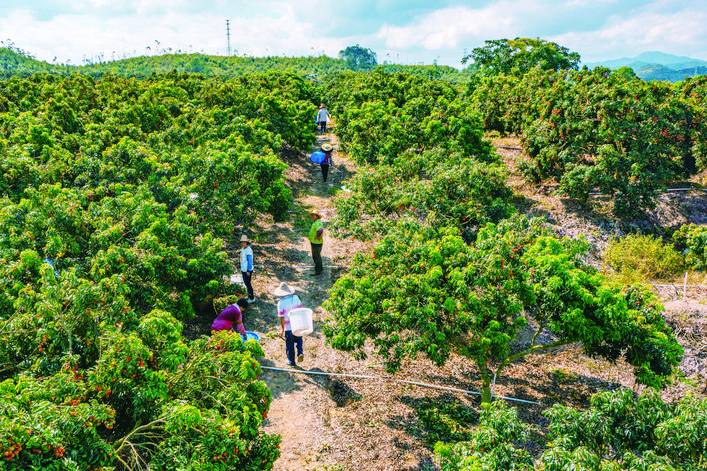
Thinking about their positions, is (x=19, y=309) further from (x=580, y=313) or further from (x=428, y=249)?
(x=580, y=313)

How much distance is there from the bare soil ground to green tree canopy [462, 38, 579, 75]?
23.0 metres

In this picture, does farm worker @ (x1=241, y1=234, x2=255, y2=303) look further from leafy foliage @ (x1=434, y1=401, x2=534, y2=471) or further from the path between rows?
leafy foliage @ (x1=434, y1=401, x2=534, y2=471)

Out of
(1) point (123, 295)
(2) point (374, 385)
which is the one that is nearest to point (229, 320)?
(1) point (123, 295)

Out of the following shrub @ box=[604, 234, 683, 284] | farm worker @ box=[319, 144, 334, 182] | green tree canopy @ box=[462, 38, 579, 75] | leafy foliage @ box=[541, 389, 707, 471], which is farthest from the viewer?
green tree canopy @ box=[462, 38, 579, 75]

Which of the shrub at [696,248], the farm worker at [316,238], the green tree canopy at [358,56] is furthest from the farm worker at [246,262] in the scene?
the green tree canopy at [358,56]

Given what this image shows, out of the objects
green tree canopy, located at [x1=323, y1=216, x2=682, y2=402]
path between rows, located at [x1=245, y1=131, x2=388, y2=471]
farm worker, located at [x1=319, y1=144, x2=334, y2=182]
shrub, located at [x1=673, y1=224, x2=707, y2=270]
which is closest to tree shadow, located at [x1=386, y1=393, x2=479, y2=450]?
green tree canopy, located at [x1=323, y1=216, x2=682, y2=402]

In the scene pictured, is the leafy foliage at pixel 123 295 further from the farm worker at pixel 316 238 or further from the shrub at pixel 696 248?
the shrub at pixel 696 248

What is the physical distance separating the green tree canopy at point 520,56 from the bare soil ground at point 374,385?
905 inches

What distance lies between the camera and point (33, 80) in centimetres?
2825

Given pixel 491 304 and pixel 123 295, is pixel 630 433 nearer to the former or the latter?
pixel 491 304

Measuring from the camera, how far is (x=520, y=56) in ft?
112

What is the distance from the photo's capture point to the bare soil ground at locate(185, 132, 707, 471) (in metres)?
8.55

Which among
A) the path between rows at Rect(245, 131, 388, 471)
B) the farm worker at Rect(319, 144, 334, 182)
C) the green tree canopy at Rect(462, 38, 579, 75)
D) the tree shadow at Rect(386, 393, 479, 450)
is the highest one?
the green tree canopy at Rect(462, 38, 579, 75)

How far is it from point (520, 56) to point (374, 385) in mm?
33072
